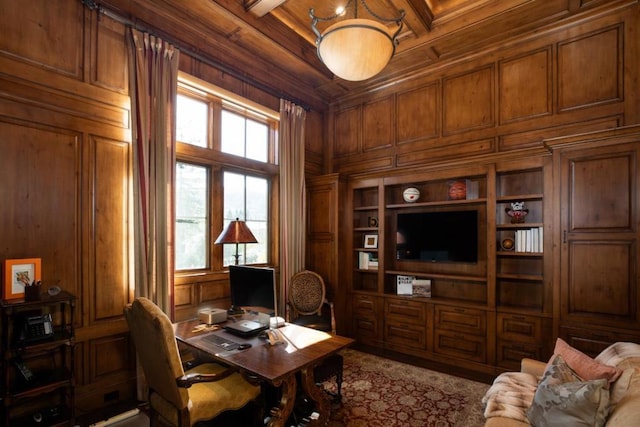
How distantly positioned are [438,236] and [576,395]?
245 centimetres

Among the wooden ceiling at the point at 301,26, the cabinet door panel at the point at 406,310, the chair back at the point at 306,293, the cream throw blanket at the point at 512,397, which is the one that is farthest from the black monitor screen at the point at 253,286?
the wooden ceiling at the point at 301,26

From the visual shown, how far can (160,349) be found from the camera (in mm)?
1806

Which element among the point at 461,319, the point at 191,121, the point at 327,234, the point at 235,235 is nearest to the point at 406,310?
the point at 461,319

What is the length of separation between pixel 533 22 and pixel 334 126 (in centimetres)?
266

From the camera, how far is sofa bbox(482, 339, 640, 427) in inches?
58.0

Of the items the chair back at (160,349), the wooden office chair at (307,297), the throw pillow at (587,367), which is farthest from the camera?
the wooden office chair at (307,297)

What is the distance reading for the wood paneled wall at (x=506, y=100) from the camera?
3018mm

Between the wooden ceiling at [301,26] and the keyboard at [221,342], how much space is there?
9.13 feet

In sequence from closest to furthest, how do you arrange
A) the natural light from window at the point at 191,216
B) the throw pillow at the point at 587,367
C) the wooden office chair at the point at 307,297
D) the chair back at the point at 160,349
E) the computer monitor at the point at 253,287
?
1. the throw pillow at the point at 587,367
2. the chair back at the point at 160,349
3. the computer monitor at the point at 253,287
4. the natural light from window at the point at 191,216
5. the wooden office chair at the point at 307,297

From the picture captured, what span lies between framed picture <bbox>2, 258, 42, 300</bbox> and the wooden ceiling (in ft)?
7.03

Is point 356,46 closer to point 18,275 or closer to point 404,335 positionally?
point 18,275

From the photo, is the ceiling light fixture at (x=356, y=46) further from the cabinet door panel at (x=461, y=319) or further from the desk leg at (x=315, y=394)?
the cabinet door panel at (x=461, y=319)

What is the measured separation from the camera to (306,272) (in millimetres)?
4195

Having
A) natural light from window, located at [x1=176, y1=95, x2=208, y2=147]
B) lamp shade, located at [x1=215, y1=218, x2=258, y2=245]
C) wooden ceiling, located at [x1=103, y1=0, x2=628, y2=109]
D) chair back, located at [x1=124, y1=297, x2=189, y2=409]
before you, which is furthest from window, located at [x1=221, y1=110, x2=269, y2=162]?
chair back, located at [x1=124, y1=297, x2=189, y2=409]
